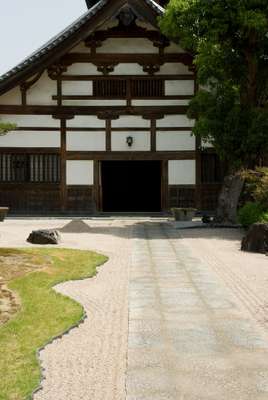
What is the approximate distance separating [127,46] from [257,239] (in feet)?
43.7

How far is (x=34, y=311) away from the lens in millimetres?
6809

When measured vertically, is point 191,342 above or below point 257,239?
below

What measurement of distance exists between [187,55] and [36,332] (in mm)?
19106

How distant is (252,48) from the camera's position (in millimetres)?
18625

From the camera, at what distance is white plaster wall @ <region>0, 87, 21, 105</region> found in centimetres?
2336

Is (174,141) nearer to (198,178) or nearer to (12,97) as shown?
(198,178)

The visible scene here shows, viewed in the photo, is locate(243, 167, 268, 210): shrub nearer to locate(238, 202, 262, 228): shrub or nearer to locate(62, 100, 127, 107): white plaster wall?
locate(238, 202, 262, 228): shrub

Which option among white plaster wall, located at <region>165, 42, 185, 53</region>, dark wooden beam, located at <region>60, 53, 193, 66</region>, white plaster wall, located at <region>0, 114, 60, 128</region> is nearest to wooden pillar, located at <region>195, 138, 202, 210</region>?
dark wooden beam, located at <region>60, 53, 193, 66</region>

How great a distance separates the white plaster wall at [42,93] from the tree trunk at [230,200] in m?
8.57

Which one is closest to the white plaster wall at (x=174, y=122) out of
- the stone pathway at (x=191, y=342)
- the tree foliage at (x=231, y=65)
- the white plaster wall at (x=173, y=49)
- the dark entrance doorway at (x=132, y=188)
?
Answer: the white plaster wall at (x=173, y=49)

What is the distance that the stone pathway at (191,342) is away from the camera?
4340 mm

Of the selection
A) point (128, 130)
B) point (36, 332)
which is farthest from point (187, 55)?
point (36, 332)

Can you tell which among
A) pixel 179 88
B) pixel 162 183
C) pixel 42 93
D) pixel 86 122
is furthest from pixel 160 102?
pixel 42 93

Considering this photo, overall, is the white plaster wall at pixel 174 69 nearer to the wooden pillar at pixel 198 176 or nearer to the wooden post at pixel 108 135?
the wooden pillar at pixel 198 176
